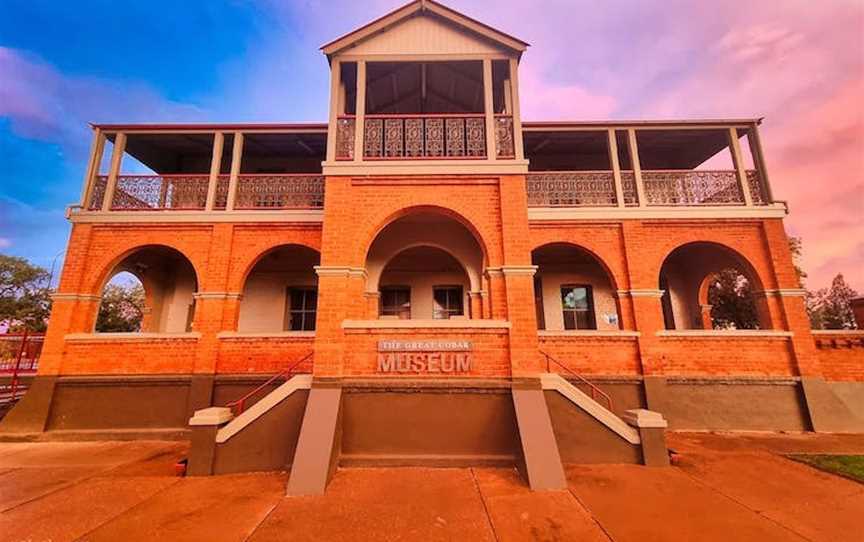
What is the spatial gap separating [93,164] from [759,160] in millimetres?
18419

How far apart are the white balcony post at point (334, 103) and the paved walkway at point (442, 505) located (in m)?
5.76

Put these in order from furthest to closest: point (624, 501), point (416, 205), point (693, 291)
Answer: point (693, 291) < point (416, 205) < point (624, 501)

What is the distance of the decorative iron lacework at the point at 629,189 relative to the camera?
9.55 metres

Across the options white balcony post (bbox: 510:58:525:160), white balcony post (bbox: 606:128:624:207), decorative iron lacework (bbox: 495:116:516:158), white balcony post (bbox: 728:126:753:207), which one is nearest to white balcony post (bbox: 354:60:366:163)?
decorative iron lacework (bbox: 495:116:516:158)

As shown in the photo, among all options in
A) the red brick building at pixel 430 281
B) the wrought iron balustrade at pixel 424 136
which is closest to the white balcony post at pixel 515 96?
the red brick building at pixel 430 281

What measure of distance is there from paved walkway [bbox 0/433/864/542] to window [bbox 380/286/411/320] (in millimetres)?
5712

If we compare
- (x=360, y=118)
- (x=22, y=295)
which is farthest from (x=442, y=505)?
(x=22, y=295)

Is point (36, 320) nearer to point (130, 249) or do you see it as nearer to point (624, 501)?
point (130, 249)

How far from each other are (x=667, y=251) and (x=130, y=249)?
556 inches

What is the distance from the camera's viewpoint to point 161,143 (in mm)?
10664

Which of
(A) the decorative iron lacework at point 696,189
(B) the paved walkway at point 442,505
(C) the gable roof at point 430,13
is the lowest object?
(B) the paved walkway at point 442,505

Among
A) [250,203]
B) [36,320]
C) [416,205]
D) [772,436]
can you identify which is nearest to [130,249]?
[250,203]

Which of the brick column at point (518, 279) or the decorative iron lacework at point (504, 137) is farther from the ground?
the decorative iron lacework at point (504, 137)

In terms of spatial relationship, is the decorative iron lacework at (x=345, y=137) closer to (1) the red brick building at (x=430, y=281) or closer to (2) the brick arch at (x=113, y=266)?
(1) the red brick building at (x=430, y=281)
